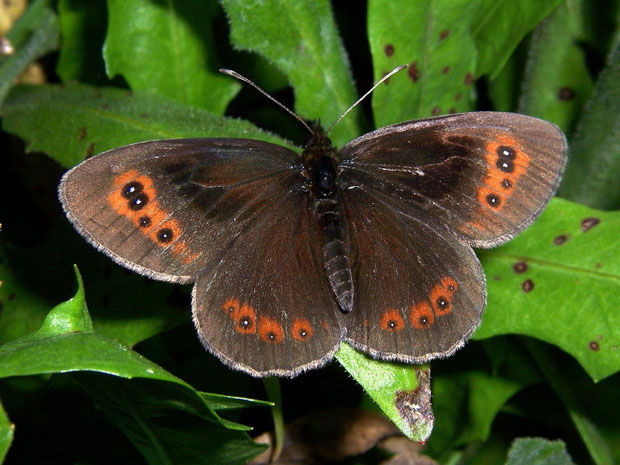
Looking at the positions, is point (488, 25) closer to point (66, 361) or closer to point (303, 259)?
point (303, 259)

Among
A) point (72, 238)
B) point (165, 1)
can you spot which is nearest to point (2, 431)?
point (72, 238)

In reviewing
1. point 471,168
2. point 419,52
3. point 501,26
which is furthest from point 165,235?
point 501,26

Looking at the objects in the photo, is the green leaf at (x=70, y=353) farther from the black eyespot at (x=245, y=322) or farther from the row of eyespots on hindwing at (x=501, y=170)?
the row of eyespots on hindwing at (x=501, y=170)

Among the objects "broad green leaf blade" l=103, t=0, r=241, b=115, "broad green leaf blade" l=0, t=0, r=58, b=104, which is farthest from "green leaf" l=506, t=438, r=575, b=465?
"broad green leaf blade" l=0, t=0, r=58, b=104

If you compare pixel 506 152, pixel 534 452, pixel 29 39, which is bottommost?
pixel 534 452

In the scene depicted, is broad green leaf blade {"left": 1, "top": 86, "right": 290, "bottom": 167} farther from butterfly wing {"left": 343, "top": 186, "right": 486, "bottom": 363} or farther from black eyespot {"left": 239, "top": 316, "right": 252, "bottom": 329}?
black eyespot {"left": 239, "top": 316, "right": 252, "bottom": 329}

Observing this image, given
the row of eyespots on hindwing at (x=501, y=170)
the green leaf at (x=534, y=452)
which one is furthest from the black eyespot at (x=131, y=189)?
the green leaf at (x=534, y=452)

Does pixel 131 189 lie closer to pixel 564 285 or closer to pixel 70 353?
pixel 70 353
